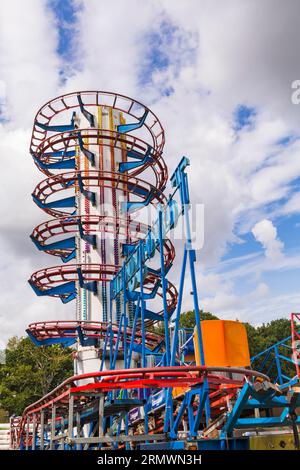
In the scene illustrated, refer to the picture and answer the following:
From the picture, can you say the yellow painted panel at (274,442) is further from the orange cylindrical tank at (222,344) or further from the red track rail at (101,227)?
the red track rail at (101,227)

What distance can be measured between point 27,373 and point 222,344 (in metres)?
43.1

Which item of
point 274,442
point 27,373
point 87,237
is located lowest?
point 274,442

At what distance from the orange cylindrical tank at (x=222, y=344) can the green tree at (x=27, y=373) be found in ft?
135

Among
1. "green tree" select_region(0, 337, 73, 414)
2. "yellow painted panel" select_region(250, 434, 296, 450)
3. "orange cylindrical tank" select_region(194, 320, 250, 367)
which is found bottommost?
"yellow painted panel" select_region(250, 434, 296, 450)

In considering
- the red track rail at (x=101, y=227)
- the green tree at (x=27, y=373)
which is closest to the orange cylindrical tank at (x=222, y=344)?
the red track rail at (x=101, y=227)

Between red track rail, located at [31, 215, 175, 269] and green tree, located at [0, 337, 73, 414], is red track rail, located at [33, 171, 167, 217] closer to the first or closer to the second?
red track rail, located at [31, 215, 175, 269]

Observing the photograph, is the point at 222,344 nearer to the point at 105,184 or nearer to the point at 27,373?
the point at 105,184

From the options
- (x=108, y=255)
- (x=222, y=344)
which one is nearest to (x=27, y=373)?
(x=108, y=255)

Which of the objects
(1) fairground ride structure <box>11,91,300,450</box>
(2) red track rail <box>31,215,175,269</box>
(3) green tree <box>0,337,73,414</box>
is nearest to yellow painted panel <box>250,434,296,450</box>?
(1) fairground ride structure <box>11,91,300,450</box>

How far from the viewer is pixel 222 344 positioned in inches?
707

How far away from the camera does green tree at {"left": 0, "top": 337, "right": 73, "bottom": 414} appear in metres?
55.7

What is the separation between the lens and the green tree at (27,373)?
5566 centimetres

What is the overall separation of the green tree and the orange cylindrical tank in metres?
41.0
